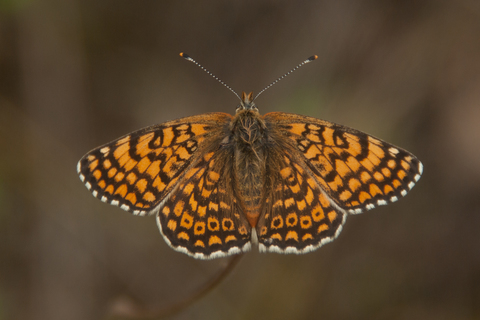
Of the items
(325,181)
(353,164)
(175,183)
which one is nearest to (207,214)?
(175,183)

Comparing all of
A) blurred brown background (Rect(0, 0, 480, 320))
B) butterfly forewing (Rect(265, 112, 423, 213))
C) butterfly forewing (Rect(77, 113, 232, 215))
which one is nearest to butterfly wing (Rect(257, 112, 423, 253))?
butterfly forewing (Rect(265, 112, 423, 213))

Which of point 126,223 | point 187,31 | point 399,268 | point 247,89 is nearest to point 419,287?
point 399,268

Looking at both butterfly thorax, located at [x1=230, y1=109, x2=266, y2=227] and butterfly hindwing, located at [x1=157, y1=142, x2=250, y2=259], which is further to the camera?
butterfly thorax, located at [x1=230, y1=109, x2=266, y2=227]

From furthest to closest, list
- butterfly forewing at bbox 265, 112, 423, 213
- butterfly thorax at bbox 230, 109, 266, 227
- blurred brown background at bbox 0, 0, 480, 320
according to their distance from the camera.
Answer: blurred brown background at bbox 0, 0, 480, 320, butterfly thorax at bbox 230, 109, 266, 227, butterfly forewing at bbox 265, 112, 423, 213

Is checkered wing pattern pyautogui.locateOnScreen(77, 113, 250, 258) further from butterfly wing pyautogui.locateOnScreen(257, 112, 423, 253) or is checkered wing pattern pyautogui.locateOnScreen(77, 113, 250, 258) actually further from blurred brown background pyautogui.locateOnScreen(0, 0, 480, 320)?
blurred brown background pyautogui.locateOnScreen(0, 0, 480, 320)

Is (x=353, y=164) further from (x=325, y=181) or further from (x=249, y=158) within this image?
(x=249, y=158)

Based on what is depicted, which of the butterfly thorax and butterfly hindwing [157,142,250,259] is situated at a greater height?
the butterfly thorax

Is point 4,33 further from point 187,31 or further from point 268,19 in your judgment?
point 268,19

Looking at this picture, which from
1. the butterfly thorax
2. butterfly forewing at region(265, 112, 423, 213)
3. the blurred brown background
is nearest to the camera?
butterfly forewing at region(265, 112, 423, 213)
